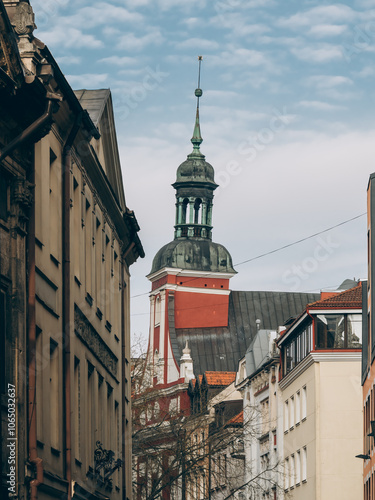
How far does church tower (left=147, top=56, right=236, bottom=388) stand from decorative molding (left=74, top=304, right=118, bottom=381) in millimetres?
83761

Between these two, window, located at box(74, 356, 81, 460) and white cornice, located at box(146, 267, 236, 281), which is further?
white cornice, located at box(146, 267, 236, 281)

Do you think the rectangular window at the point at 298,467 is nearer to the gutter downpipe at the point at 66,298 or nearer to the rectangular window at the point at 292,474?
the rectangular window at the point at 292,474

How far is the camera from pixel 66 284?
2594 cm

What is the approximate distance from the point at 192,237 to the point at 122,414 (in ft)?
288

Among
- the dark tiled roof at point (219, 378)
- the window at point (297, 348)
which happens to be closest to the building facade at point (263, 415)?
A: the window at point (297, 348)

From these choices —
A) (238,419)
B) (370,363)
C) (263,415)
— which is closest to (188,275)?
(238,419)

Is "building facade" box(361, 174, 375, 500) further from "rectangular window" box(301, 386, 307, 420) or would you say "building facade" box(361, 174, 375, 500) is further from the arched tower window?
the arched tower window

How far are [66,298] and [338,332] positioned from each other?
3826 cm

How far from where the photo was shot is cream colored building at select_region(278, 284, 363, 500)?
60812 millimetres

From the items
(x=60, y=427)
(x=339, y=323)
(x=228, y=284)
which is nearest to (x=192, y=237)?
(x=228, y=284)

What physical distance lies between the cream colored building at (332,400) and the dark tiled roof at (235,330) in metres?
57.0

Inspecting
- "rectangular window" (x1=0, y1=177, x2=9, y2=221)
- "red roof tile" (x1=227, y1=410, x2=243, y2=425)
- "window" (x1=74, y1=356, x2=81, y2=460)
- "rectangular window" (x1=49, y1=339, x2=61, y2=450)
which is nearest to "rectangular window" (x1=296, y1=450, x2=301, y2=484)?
"red roof tile" (x1=227, y1=410, x2=243, y2=425)

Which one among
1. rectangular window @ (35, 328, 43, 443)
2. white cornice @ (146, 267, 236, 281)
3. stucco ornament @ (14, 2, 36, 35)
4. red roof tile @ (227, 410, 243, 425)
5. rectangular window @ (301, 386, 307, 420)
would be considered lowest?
rectangular window @ (35, 328, 43, 443)

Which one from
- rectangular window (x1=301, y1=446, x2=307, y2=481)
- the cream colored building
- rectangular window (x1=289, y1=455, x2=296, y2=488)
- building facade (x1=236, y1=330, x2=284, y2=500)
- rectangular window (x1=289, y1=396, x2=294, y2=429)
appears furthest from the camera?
building facade (x1=236, y1=330, x2=284, y2=500)
